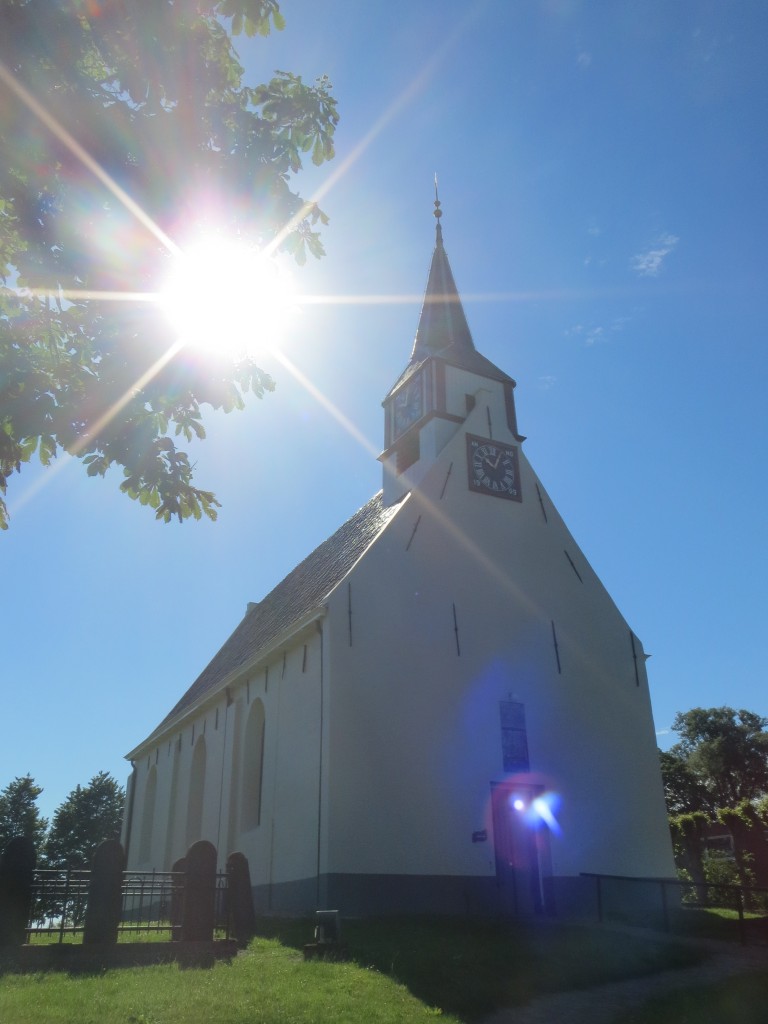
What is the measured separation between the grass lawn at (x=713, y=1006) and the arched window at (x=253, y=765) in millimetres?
12860

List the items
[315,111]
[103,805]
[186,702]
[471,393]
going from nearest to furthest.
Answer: [315,111]
[471,393]
[186,702]
[103,805]

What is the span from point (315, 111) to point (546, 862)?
16.4 metres

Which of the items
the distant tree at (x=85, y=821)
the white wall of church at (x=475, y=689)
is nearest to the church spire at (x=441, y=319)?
the white wall of church at (x=475, y=689)

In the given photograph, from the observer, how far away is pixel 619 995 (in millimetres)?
10594

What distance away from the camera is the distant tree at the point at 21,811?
54.5m

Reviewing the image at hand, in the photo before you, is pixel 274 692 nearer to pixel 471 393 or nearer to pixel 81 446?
pixel 471 393

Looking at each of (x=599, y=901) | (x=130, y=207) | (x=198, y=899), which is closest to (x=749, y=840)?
(x=599, y=901)

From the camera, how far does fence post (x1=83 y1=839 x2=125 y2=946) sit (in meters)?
10.5

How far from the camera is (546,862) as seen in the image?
18.6m

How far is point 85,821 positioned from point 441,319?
4509 centimetres

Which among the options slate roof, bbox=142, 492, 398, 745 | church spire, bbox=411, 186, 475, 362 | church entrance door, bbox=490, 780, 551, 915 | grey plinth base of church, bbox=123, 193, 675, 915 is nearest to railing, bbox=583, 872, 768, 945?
grey plinth base of church, bbox=123, 193, 675, 915

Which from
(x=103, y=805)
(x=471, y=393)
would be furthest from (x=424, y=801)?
(x=103, y=805)

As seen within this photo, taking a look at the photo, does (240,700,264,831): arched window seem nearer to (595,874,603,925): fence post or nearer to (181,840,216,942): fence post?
(595,874,603,925): fence post

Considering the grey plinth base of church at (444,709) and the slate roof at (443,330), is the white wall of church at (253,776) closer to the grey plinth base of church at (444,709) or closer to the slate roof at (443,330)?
the grey plinth base of church at (444,709)
